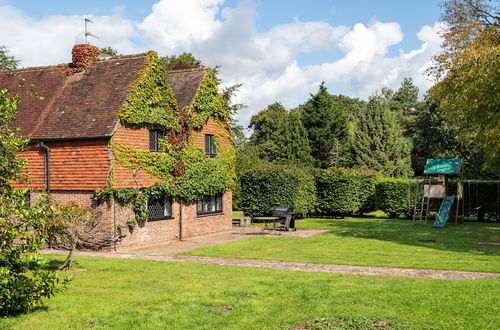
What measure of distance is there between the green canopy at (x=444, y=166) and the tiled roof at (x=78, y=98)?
16.5 m

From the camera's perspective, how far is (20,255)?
938 centimetres

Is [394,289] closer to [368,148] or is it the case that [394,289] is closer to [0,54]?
[0,54]

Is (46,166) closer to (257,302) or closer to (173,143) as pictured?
(173,143)

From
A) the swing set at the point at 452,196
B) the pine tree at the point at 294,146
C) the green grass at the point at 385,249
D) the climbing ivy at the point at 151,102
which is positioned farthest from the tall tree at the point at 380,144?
the climbing ivy at the point at 151,102

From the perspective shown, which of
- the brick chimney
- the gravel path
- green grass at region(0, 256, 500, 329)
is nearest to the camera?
green grass at region(0, 256, 500, 329)

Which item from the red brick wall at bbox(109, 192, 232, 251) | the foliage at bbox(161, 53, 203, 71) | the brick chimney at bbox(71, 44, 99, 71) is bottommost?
the red brick wall at bbox(109, 192, 232, 251)

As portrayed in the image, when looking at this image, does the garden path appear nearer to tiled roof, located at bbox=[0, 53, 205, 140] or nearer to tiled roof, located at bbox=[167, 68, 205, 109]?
tiled roof, located at bbox=[0, 53, 205, 140]

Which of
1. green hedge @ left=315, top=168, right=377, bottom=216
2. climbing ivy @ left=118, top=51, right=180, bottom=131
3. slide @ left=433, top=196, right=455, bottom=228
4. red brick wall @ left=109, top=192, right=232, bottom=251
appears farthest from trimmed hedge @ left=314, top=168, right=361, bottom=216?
climbing ivy @ left=118, top=51, right=180, bottom=131

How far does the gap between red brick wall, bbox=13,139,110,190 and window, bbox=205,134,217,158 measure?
22.8 ft

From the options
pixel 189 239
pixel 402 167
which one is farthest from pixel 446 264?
pixel 402 167

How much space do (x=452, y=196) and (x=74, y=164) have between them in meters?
22.6

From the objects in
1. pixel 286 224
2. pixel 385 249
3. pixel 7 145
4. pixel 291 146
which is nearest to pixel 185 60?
pixel 291 146

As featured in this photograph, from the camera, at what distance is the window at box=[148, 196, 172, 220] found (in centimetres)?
2230

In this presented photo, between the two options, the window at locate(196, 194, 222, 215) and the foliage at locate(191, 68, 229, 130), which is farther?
the window at locate(196, 194, 222, 215)
